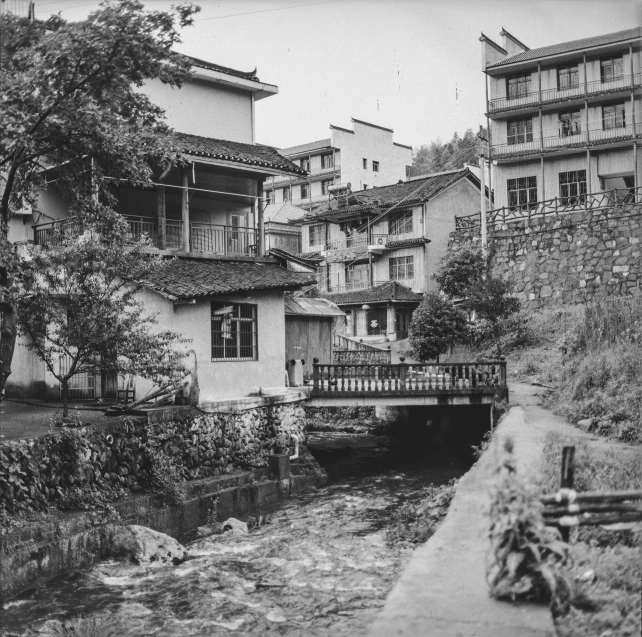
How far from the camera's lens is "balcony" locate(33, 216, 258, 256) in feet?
74.6

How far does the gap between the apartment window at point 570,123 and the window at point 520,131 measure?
1.67 metres

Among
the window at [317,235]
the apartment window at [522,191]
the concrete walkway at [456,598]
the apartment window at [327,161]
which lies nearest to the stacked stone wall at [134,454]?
the concrete walkway at [456,598]

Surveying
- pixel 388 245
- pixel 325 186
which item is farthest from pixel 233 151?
pixel 325 186

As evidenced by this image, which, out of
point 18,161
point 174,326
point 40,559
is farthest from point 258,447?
point 18,161

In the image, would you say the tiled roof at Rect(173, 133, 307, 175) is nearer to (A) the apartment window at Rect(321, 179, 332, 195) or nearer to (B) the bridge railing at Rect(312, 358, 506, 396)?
(B) the bridge railing at Rect(312, 358, 506, 396)

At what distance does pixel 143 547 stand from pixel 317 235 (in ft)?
127

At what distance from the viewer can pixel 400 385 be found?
22.7 m

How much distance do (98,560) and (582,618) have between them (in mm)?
10097

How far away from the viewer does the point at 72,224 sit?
53.4 feet

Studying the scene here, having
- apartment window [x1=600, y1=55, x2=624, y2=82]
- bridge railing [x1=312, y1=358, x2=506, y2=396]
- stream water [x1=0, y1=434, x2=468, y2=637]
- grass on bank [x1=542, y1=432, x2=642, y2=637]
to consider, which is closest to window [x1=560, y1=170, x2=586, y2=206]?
apartment window [x1=600, y1=55, x2=624, y2=82]

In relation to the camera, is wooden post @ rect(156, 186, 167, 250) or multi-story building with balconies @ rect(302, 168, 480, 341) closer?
wooden post @ rect(156, 186, 167, 250)

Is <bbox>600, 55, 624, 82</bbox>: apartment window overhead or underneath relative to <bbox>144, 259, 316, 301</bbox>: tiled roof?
overhead

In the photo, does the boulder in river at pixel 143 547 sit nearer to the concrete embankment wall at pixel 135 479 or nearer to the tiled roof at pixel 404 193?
the concrete embankment wall at pixel 135 479

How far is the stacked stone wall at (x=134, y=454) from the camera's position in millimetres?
13016
